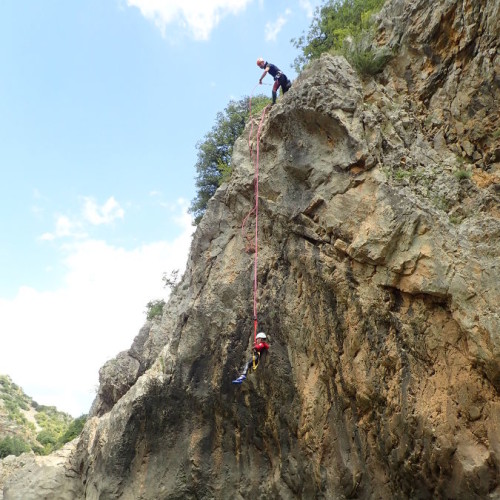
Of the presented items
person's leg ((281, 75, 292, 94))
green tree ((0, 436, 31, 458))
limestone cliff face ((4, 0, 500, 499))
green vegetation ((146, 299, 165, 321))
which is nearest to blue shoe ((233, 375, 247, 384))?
limestone cliff face ((4, 0, 500, 499))

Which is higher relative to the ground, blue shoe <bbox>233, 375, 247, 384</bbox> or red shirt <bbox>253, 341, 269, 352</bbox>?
red shirt <bbox>253, 341, 269, 352</bbox>

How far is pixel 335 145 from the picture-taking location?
10.9 m

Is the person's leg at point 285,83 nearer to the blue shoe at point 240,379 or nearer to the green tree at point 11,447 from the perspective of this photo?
the blue shoe at point 240,379

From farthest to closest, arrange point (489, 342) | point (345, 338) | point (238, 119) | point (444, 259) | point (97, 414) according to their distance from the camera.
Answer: point (238, 119) → point (97, 414) → point (345, 338) → point (444, 259) → point (489, 342)

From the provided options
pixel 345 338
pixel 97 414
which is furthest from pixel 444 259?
pixel 97 414

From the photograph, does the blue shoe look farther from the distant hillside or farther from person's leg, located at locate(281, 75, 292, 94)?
the distant hillside

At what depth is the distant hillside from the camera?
106ft

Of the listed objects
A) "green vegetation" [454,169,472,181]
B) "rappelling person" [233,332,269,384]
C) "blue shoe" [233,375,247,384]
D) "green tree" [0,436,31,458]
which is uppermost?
"green vegetation" [454,169,472,181]

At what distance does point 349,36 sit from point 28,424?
49724 mm

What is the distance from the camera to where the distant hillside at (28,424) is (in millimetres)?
32250

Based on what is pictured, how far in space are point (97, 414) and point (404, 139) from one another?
14.2 metres

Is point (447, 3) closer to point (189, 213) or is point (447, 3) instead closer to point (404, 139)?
point (404, 139)

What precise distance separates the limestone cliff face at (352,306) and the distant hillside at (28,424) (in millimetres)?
17191

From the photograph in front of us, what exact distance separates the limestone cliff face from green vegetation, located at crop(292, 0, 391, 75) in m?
0.48
